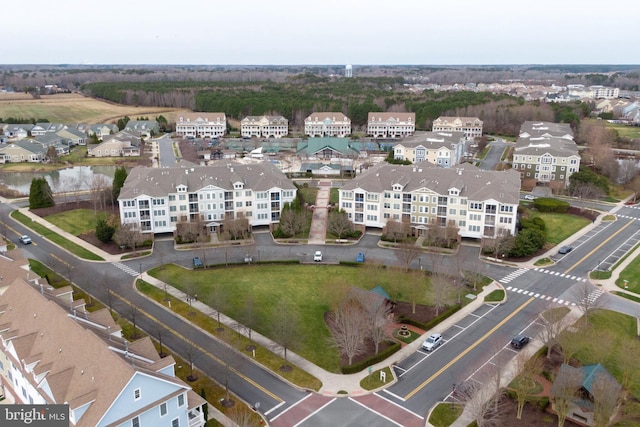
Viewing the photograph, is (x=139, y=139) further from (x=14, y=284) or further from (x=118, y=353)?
(x=118, y=353)

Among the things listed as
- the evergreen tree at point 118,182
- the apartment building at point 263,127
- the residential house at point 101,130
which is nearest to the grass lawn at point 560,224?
the evergreen tree at point 118,182

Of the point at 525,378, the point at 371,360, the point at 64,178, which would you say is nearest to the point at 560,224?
the point at 525,378

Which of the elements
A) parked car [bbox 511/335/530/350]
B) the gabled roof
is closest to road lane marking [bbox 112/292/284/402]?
parked car [bbox 511/335/530/350]

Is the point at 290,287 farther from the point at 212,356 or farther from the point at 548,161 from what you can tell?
the point at 548,161

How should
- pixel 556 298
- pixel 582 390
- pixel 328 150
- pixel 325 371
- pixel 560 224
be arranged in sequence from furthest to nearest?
pixel 328 150 < pixel 560 224 < pixel 556 298 < pixel 325 371 < pixel 582 390

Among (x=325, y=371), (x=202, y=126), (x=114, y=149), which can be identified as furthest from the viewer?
(x=202, y=126)

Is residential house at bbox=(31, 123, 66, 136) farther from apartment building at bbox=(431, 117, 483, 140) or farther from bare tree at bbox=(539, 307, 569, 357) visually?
bare tree at bbox=(539, 307, 569, 357)

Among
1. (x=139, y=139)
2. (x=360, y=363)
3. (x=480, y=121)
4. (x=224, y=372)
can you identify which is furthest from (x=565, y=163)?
(x=139, y=139)
